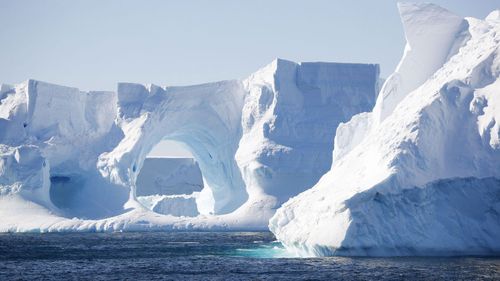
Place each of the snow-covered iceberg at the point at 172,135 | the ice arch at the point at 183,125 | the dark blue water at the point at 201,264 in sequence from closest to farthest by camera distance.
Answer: the dark blue water at the point at 201,264, the snow-covered iceberg at the point at 172,135, the ice arch at the point at 183,125

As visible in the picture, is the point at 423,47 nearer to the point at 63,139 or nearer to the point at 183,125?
the point at 183,125

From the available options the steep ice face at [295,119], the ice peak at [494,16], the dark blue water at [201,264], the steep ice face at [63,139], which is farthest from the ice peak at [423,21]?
the steep ice face at [63,139]

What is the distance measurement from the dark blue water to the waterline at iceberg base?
1.10 m

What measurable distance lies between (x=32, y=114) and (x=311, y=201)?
928 inches

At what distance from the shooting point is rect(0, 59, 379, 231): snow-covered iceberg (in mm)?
42562

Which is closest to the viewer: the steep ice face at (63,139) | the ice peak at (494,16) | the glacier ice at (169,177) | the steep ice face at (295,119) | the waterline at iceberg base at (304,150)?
the waterline at iceberg base at (304,150)

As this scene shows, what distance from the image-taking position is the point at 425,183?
24281mm

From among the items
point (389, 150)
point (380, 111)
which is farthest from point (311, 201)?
point (380, 111)

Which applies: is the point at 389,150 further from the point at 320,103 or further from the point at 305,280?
the point at 320,103

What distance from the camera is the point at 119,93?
4678 centimetres

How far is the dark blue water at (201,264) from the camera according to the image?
21125mm

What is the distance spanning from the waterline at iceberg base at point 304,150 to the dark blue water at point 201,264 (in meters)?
1.10

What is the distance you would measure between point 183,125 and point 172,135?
6.06 feet

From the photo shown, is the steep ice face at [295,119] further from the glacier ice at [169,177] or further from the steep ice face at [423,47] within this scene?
the glacier ice at [169,177]
